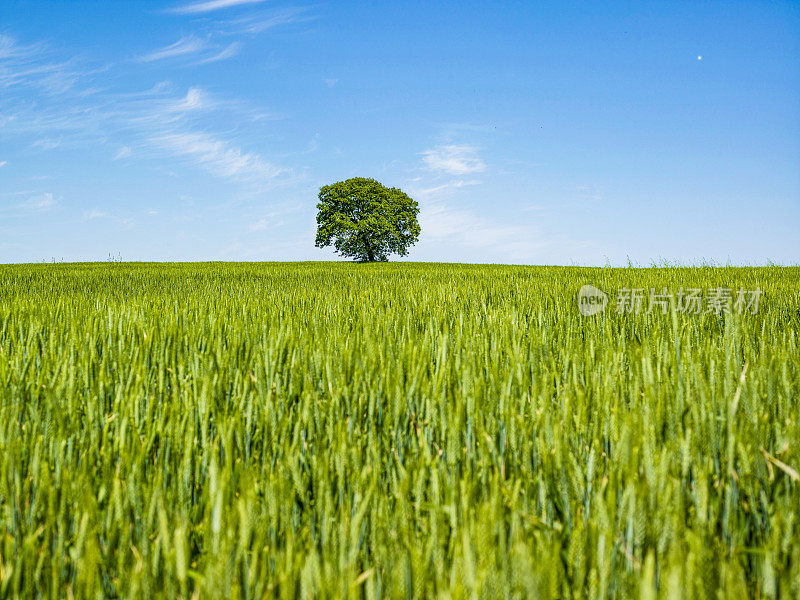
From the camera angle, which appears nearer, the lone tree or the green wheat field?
the green wheat field

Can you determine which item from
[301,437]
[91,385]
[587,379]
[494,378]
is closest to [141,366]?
[91,385]

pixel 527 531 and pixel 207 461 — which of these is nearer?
pixel 527 531

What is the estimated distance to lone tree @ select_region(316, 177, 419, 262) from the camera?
114 ft

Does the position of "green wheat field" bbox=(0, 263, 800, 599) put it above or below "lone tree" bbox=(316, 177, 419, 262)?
below

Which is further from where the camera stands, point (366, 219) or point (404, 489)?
point (366, 219)

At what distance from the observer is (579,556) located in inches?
30.5

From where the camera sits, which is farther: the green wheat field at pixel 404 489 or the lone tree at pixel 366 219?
the lone tree at pixel 366 219

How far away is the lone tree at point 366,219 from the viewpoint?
114ft

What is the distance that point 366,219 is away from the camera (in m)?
34.9

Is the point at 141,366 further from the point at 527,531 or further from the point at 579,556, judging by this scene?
the point at 579,556

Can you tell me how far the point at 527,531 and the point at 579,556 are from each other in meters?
0.16

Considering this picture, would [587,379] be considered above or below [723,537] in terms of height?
above

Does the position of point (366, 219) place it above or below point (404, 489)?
above

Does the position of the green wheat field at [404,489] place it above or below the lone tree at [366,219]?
below
